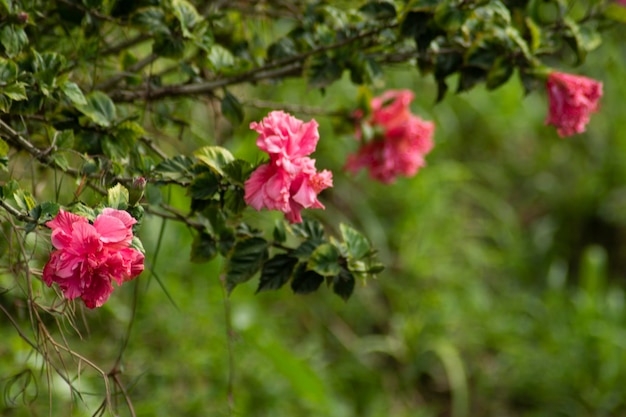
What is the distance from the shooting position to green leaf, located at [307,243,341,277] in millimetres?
1055

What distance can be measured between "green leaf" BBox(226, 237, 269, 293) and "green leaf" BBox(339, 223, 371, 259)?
107 millimetres

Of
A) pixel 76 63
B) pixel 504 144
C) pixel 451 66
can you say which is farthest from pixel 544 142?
pixel 76 63

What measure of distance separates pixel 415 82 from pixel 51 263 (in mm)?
2730

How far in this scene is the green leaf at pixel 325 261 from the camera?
1.05m

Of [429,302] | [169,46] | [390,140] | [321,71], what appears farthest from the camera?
[429,302]

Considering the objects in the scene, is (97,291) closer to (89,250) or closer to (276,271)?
(89,250)

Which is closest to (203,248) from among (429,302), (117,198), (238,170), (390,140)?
(238,170)

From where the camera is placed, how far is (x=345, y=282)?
1094 millimetres

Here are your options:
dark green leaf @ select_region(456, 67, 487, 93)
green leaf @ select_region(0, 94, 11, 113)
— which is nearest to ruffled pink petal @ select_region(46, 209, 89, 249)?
green leaf @ select_region(0, 94, 11, 113)

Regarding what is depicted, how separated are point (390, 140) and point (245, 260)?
0.55 meters

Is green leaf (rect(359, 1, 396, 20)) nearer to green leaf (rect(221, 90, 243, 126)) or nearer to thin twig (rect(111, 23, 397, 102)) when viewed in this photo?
thin twig (rect(111, 23, 397, 102))

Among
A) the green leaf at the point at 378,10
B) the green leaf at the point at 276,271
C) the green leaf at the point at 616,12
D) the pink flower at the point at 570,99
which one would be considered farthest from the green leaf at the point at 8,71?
the green leaf at the point at 616,12

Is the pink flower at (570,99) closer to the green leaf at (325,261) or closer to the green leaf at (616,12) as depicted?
the green leaf at (616,12)

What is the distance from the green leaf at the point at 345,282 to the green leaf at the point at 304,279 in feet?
0.07
